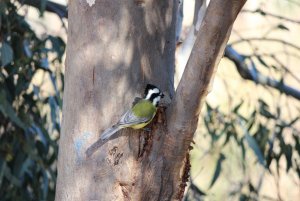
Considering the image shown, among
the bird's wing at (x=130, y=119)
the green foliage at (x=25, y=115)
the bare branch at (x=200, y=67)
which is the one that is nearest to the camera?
the bare branch at (x=200, y=67)

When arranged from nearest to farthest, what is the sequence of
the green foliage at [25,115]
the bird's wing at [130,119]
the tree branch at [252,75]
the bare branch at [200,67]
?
the bare branch at [200,67], the bird's wing at [130,119], the green foliage at [25,115], the tree branch at [252,75]

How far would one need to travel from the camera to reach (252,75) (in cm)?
275

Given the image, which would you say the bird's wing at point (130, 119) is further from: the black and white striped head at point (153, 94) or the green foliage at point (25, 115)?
the green foliage at point (25, 115)

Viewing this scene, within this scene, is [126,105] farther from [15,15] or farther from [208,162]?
[208,162]

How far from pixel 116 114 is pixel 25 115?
1192 millimetres

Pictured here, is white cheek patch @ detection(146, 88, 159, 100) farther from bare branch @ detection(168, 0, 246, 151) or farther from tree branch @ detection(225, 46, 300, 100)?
tree branch @ detection(225, 46, 300, 100)

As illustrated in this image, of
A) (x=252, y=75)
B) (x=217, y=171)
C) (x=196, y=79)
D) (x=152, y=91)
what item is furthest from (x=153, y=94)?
(x=252, y=75)

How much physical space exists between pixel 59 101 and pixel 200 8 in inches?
35.1

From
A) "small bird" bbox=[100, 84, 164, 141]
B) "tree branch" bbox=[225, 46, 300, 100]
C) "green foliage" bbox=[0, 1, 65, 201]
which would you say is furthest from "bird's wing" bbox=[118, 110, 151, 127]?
"tree branch" bbox=[225, 46, 300, 100]

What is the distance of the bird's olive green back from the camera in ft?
4.41

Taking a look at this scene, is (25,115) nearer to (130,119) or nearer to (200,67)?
(130,119)

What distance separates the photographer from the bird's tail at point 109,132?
4.48 ft

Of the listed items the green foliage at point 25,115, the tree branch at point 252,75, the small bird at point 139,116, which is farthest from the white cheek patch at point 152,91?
the tree branch at point 252,75

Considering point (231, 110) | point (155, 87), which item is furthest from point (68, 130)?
point (231, 110)
